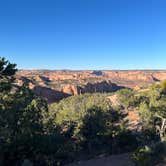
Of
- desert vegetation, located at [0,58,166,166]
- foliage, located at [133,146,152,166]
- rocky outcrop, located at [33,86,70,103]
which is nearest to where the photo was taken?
foliage, located at [133,146,152,166]

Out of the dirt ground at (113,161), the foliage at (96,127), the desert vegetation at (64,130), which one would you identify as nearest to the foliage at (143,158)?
the desert vegetation at (64,130)

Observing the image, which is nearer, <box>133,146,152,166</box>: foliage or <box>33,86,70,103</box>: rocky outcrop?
<box>133,146,152,166</box>: foliage

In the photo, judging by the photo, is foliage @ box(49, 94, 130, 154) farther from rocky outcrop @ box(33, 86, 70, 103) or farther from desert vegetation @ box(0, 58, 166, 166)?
rocky outcrop @ box(33, 86, 70, 103)

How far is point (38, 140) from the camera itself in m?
20.1

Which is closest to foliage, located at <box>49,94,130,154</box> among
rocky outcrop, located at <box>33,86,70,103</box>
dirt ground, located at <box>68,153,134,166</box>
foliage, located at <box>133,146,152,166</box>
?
dirt ground, located at <box>68,153,134,166</box>

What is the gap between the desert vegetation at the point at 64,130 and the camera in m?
18.1

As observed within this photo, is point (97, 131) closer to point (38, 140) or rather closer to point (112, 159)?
point (112, 159)

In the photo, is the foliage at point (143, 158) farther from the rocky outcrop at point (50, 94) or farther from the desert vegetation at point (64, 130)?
the rocky outcrop at point (50, 94)

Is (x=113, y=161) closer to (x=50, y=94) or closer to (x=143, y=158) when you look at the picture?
(x=143, y=158)

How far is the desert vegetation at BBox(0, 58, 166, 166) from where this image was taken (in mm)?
18094

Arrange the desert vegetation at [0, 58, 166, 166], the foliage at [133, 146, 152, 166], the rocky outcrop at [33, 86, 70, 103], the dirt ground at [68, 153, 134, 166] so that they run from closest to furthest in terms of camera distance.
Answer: the foliage at [133, 146, 152, 166]
the desert vegetation at [0, 58, 166, 166]
the dirt ground at [68, 153, 134, 166]
the rocky outcrop at [33, 86, 70, 103]

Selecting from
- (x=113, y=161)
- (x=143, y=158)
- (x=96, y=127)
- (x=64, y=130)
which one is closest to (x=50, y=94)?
(x=64, y=130)

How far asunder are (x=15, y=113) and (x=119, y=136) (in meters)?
11.7

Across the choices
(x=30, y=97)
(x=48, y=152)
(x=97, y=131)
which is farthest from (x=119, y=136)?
(x=30, y=97)
